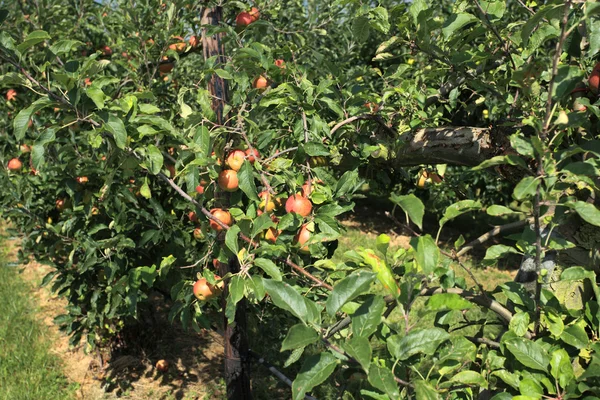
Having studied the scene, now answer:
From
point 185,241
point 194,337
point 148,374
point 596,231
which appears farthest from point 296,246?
point 194,337

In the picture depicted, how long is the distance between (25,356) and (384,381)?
3293mm

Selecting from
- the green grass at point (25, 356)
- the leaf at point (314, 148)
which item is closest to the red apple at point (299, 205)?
the leaf at point (314, 148)

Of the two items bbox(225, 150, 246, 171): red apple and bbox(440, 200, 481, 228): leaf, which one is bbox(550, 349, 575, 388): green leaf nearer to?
bbox(440, 200, 481, 228): leaf

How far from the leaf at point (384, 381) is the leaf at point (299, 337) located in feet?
0.35

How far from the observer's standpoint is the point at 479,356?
4.26ft

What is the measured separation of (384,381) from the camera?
2.55 feet

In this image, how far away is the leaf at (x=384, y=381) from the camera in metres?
0.76

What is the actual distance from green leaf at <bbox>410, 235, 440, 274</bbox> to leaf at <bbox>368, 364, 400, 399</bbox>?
18 cm

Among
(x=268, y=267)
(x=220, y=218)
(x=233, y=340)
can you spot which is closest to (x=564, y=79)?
(x=268, y=267)

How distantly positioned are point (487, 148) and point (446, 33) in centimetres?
44

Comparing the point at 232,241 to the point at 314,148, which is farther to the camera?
the point at 314,148

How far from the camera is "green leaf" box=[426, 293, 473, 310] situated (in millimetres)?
887

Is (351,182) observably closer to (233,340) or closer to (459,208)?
(459,208)

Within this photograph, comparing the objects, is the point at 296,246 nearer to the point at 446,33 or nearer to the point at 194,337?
the point at 446,33
